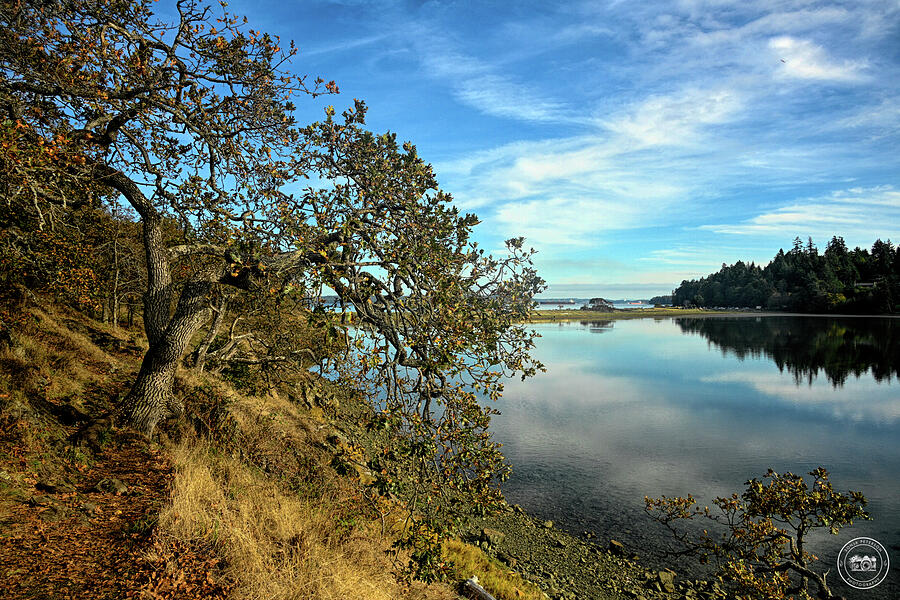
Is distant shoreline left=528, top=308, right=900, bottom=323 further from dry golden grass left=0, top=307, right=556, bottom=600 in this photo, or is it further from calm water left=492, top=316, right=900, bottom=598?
dry golden grass left=0, top=307, right=556, bottom=600

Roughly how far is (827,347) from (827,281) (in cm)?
7546

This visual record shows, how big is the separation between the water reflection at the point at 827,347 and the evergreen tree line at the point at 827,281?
24.2 m

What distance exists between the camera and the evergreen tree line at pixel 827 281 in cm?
11225

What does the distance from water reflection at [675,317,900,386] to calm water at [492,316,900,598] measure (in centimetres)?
51

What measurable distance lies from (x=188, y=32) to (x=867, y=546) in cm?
2509

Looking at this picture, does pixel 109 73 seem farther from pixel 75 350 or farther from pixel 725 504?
pixel 725 504

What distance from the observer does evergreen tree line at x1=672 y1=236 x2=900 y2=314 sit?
11225cm

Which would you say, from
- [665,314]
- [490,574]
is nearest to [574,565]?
[490,574]

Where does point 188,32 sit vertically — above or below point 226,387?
above

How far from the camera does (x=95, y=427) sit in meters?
8.57

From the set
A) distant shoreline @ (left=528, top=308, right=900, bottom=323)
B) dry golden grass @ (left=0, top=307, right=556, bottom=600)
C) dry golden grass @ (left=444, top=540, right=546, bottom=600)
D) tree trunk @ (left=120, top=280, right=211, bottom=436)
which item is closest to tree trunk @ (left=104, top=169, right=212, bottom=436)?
tree trunk @ (left=120, top=280, right=211, bottom=436)

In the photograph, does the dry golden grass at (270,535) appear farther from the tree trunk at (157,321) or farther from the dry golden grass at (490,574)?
the dry golden grass at (490,574)

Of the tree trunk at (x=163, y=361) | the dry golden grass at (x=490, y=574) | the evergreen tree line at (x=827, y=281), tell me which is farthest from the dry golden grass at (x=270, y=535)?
the evergreen tree line at (x=827, y=281)

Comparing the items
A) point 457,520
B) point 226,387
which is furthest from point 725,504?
point 226,387
